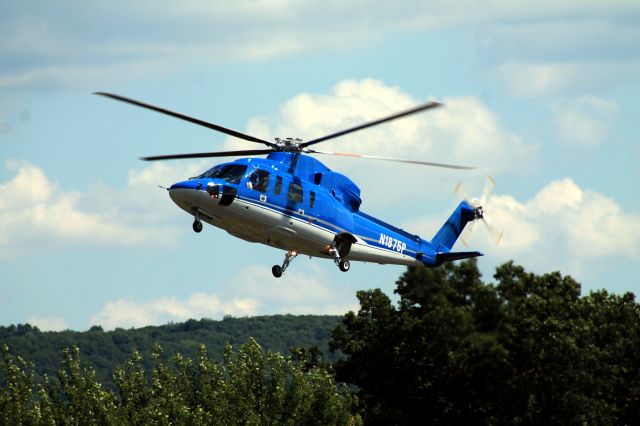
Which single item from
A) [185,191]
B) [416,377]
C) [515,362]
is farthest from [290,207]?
[416,377]

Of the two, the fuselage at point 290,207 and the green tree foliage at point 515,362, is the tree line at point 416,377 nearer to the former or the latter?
the green tree foliage at point 515,362

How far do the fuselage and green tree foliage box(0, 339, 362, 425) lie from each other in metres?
24.7

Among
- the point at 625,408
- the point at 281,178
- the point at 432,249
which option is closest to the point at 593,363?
the point at 625,408

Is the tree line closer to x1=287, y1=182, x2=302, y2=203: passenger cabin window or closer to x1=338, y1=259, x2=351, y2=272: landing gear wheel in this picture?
x1=338, y1=259, x2=351, y2=272: landing gear wheel

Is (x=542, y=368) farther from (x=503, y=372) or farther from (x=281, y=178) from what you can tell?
(x=281, y=178)

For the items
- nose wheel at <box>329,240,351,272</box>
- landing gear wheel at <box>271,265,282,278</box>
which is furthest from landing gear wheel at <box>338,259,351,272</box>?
landing gear wheel at <box>271,265,282,278</box>

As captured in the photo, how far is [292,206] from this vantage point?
58.7m

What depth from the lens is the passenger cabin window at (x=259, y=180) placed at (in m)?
57.2

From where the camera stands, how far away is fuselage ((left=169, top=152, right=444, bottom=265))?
185 feet

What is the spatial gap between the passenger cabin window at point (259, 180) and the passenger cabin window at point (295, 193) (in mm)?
1464

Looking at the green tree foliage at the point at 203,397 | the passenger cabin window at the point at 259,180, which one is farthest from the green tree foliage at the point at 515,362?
the passenger cabin window at the point at 259,180

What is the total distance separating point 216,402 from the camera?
94.8 metres

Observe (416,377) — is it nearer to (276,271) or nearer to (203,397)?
(203,397)

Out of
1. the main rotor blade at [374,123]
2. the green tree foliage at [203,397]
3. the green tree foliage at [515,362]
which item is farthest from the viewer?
the green tree foliage at [203,397]
